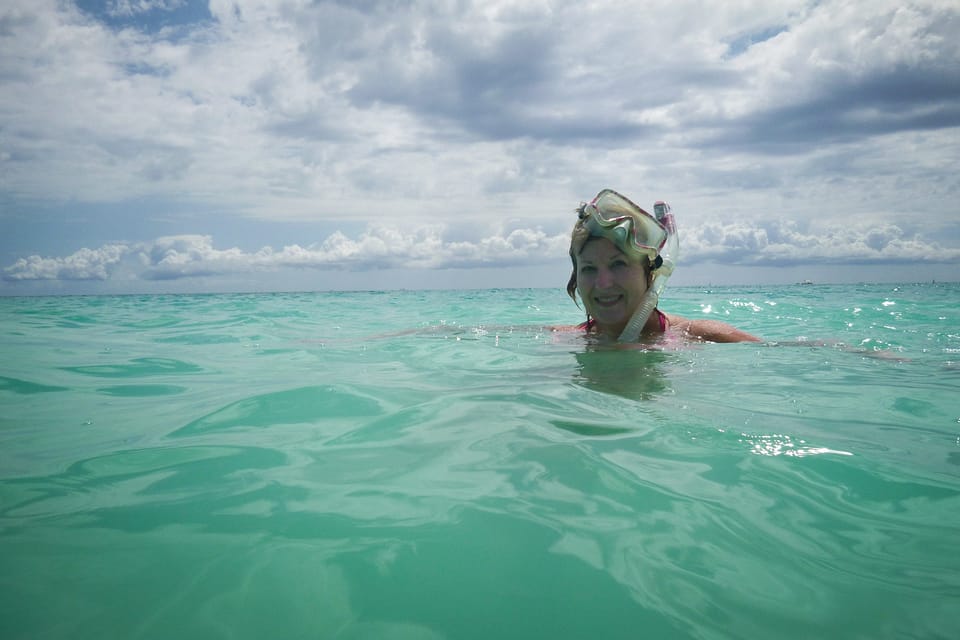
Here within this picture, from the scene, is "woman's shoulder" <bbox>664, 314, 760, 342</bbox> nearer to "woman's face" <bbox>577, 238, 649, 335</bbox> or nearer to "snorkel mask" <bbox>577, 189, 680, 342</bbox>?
"snorkel mask" <bbox>577, 189, 680, 342</bbox>

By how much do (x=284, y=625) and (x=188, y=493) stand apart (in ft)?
2.79

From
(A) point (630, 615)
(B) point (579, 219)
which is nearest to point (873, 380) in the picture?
(B) point (579, 219)

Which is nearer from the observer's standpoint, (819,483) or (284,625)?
(284,625)

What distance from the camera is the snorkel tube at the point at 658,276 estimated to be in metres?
4.63

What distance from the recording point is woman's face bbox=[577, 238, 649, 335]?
15.1 feet

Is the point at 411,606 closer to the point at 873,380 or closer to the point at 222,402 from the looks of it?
the point at 222,402

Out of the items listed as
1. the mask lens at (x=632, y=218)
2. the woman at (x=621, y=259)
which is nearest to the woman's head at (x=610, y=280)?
the woman at (x=621, y=259)

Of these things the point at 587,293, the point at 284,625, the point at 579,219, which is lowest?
the point at 284,625

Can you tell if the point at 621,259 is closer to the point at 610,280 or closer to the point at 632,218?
the point at 610,280

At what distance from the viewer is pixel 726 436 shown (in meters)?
2.15

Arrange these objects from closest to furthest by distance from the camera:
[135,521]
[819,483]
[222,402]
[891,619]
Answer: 1. [891,619]
2. [135,521]
3. [819,483]
4. [222,402]

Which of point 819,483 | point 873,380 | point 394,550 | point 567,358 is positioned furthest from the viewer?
point 567,358

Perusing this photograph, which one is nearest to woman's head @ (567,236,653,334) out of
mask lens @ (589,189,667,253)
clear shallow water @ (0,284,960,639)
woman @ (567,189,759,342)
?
woman @ (567,189,759,342)

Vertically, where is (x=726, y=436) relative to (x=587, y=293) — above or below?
below
